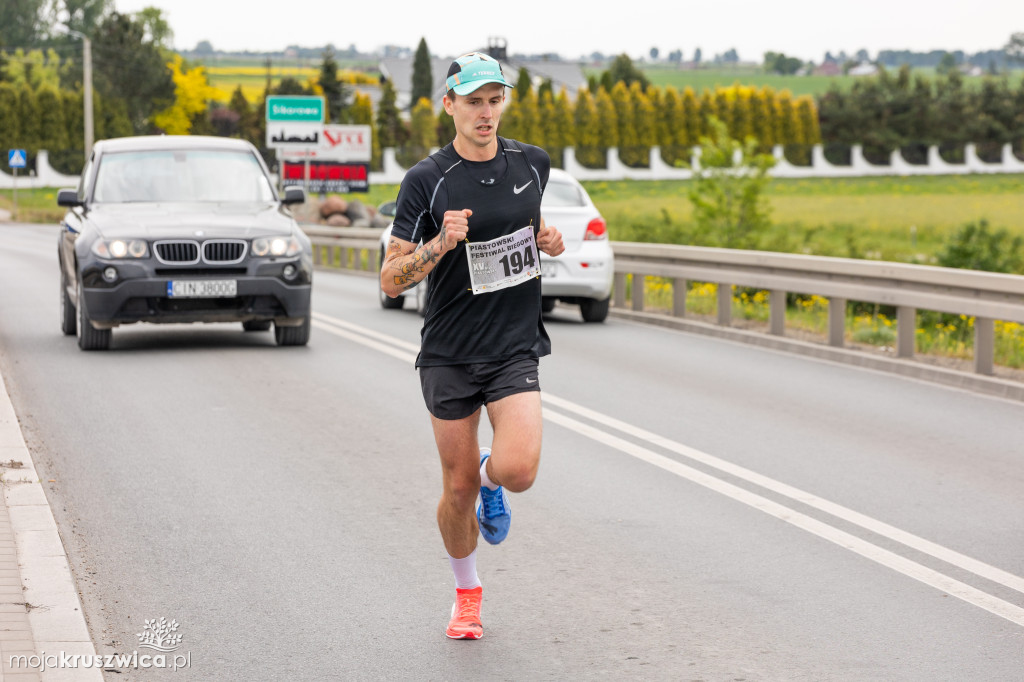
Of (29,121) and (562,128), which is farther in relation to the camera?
(562,128)

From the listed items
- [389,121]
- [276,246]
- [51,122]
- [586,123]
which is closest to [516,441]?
[276,246]

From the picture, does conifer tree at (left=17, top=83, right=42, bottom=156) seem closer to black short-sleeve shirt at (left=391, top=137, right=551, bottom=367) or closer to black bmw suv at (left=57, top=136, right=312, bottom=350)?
black bmw suv at (left=57, top=136, right=312, bottom=350)

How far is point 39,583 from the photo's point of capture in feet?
18.7

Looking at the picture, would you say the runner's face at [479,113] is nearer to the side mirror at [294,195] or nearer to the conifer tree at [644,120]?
the side mirror at [294,195]

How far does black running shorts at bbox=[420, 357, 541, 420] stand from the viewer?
511cm

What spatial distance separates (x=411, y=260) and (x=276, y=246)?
8505 mm

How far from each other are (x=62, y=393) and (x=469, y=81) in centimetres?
700

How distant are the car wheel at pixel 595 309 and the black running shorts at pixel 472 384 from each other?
12284mm

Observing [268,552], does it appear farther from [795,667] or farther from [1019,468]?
[1019,468]

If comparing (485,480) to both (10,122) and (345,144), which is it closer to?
(345,144)

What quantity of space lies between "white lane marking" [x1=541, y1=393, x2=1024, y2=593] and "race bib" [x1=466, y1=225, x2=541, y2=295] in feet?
7.82

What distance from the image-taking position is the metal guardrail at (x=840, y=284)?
1186 centimetres

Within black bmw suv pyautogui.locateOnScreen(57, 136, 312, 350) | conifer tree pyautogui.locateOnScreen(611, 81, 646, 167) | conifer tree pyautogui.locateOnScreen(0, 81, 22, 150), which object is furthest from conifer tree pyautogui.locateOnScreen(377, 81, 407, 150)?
black bmw suv pyautogui.locateOnScreen(57, 136, 312, 350)

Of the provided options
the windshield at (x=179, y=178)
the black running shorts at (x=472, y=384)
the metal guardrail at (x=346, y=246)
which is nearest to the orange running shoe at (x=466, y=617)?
the black running shorts at (x=472, y=384)
